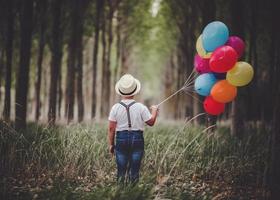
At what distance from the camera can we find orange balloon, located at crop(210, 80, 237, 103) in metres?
7.51

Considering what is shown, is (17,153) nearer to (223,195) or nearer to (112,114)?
(112,114)

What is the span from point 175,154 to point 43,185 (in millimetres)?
2577

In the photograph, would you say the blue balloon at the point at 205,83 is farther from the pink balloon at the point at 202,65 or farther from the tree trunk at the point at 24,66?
the tree trunk at the point at 24,66

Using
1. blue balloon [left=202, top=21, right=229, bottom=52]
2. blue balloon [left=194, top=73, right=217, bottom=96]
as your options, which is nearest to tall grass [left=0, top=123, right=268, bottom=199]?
blue balloon [left=194, top=73, right=217, bottom=96]

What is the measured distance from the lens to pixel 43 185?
7113 mm

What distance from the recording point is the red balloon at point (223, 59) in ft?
23.6

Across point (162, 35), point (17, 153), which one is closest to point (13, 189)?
point (17, 153)

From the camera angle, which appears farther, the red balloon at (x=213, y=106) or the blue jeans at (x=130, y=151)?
the red balloon at (x=213, y=106)

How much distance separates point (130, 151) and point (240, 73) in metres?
2.33

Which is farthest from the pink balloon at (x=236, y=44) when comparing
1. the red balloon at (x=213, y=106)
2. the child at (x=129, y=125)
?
the child at (x=129, y=125)

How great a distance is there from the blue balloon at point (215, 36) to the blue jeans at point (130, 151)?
2047 millimetres

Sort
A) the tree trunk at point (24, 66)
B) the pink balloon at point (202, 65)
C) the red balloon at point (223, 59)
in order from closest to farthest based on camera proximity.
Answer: the red balloon at point (223, 59)
the pink balloon at point (202, 65)
the tree trunk at point (24, 66)

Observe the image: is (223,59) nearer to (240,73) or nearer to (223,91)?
(240,73)

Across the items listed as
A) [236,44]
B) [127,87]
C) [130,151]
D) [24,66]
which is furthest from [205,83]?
[24,66]
